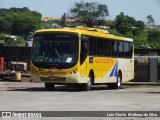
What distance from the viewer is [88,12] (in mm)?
123688

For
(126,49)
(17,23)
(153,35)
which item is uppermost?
(17,23)

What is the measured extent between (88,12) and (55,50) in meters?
97.9

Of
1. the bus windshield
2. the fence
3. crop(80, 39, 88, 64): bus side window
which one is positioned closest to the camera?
the bus windshield

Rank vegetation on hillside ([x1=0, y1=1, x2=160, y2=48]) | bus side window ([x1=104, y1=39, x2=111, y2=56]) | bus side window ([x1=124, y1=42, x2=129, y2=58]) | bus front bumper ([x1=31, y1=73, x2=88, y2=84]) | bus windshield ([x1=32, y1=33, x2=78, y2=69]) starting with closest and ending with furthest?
bus front bumper ([x1=31, y1=73, x2=88, y2=84])
bus windshield ([x1=32, y1=33, x2=78, y2=69])
bus side window ([x1=104, y1=39, x2=111, y2=56])
bus side window ([x1=124, y1=42, x2=129, y2=58])
vegetation on hillside ([x1=0, y1=1, x2=160, y2=48])

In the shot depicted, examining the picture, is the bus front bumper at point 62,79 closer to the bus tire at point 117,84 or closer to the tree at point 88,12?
the bus tire at point 117,84

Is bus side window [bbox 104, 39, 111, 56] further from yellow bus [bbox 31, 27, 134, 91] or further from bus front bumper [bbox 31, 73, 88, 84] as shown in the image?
bus front bumper [bbox 31, 73, 88, 84]

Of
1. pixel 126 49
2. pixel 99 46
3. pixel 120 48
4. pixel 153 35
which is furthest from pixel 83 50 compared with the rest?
pixel 153 35

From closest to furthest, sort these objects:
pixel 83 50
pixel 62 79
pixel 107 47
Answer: pixel 62 79 → pixel 83 50 → pixel 107 47

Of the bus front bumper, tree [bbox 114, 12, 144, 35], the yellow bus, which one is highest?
tree [bbox 114, 12, 144, 35]

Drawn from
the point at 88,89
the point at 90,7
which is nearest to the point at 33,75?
the point at 88,89

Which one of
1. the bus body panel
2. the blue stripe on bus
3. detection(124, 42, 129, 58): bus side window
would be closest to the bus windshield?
the bus body panel

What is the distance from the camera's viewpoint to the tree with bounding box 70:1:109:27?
386 feet

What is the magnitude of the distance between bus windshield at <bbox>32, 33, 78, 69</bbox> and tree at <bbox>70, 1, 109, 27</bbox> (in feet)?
281

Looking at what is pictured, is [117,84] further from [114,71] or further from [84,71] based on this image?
[84,71]
